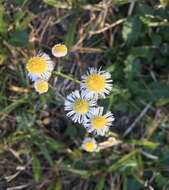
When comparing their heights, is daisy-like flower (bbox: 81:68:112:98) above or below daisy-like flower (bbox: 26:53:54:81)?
below

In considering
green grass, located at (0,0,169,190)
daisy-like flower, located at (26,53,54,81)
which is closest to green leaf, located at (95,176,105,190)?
green grass, located at (0,0,169,190)

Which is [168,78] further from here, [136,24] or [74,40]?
[74,40]

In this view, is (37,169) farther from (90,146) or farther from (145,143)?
(145,143)

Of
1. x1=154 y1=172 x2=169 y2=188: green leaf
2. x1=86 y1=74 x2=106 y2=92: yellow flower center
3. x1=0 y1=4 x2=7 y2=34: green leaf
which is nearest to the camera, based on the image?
x1=86 y1=74 x2=106 y2=92: yellow flower center

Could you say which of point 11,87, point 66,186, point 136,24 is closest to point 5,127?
point 11,87

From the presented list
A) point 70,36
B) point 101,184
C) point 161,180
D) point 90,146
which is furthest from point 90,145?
point 70,36

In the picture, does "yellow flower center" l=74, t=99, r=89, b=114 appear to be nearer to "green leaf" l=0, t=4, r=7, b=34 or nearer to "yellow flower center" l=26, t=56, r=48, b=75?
"yellow flower center" l=26, t=56, r=48, b=75
